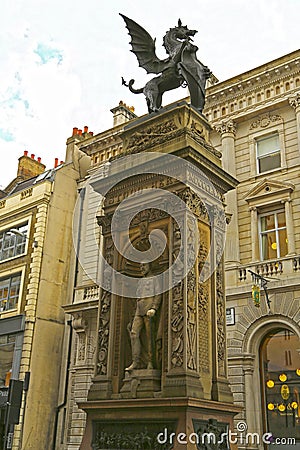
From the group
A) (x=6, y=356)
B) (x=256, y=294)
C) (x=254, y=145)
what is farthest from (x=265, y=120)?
(x=6, y=356)

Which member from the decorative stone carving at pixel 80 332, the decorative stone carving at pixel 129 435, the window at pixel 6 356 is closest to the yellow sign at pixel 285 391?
the decorative stone carving at pixel 80 332

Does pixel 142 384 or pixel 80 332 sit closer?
pixel 142 384

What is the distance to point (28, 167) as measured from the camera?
31.1 metres

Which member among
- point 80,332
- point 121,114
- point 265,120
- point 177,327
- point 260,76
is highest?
point 121,114

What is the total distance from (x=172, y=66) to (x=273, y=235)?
8.70 m

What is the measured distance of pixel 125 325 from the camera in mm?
8445

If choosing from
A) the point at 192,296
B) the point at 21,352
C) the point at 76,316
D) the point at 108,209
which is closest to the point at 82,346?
the point at 76,316

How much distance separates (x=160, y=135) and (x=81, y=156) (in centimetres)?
1579

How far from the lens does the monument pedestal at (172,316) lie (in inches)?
283

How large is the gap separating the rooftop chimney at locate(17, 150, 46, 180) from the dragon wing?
69.7 ft

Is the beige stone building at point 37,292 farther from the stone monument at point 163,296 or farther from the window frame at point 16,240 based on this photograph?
the stone monument at point 163,296

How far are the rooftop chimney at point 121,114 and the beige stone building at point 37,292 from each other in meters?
2.38

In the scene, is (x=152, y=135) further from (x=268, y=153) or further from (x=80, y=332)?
(x=80, y=332)

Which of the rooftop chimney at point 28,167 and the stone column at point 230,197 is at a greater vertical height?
the rooftop chimney at point 28,167
